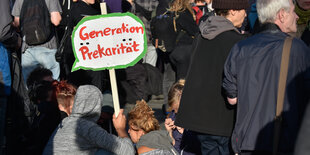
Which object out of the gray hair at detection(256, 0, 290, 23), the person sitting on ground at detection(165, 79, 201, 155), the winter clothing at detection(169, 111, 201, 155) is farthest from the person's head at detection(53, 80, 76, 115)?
the gray hair at detection(256, 0, 290, 23)

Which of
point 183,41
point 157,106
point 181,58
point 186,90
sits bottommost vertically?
point 157,106

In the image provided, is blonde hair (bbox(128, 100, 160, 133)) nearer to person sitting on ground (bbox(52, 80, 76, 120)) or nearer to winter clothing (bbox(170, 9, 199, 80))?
person sitting on ground (bbox(52, 80, 76, 120))

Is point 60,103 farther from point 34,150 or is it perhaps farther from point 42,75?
point 42,75

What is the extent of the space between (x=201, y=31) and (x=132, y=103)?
3583 mm

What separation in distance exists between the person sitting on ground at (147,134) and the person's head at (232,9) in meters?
1.28

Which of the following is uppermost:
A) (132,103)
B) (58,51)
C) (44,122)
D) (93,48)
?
(93,48)

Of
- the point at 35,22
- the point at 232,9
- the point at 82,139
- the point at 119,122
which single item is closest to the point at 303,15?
the point at 232,9

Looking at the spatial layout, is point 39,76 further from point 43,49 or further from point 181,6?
point 181,6

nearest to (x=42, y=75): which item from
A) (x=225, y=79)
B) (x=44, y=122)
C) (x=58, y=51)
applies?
(x=58, y=51)

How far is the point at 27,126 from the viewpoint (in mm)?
5898

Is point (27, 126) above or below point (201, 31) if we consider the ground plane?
below

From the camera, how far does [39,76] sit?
6.08 metres

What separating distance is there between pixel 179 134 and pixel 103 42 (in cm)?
130

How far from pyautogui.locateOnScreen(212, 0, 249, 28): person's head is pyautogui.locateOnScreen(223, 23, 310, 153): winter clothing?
0.54 m
